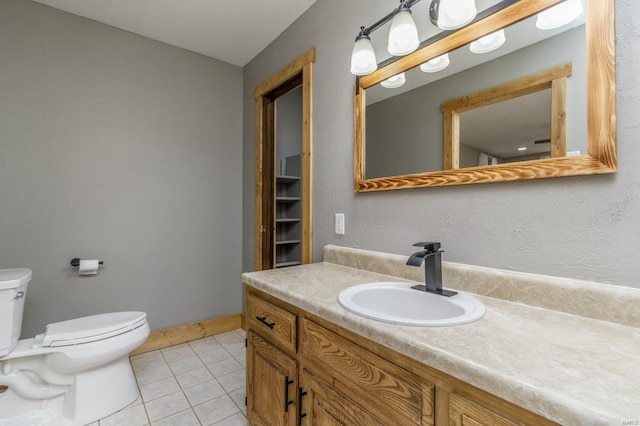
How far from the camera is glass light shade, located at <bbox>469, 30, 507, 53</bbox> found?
105 centimetres

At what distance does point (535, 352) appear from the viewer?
0.63 meters

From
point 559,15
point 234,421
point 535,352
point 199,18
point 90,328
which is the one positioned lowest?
point 234,421

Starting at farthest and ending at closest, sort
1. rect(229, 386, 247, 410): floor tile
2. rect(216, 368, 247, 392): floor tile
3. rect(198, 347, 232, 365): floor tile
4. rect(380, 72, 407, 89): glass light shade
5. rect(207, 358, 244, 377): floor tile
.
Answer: rect(198, 347, 232, 365): floor tile → rect(207, 358, 244, 377): floor tile → rect(216, 368, 247, 392): floor tile → rect(229, 386, 247, 410): floor tile → rect(380, 72, 407, 89): glass light shade

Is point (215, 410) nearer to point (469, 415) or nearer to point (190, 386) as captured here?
point (190, 386)

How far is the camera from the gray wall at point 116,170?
1.93m

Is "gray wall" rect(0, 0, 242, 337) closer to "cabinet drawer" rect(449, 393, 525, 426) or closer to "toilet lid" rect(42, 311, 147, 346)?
"toilet lid" rect(42, 311, 147, 346)

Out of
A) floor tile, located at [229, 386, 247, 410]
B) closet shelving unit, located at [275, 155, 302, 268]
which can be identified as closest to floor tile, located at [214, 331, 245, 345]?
floor tile, located at [229, 386, 247, 410]

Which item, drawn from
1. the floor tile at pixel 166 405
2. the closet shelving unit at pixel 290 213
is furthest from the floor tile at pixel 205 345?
the closet shelving unit at pixel 290 213

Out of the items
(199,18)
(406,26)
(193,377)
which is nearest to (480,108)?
(406,26)

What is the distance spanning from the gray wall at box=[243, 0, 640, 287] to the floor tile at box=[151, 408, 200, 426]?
1.15 metres

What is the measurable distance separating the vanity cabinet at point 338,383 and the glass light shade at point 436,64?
114 cm

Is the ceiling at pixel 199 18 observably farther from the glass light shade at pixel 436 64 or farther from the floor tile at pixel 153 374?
the floor tile at pixel 153 374

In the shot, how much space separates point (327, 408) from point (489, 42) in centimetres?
143

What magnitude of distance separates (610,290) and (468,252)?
41 cm
